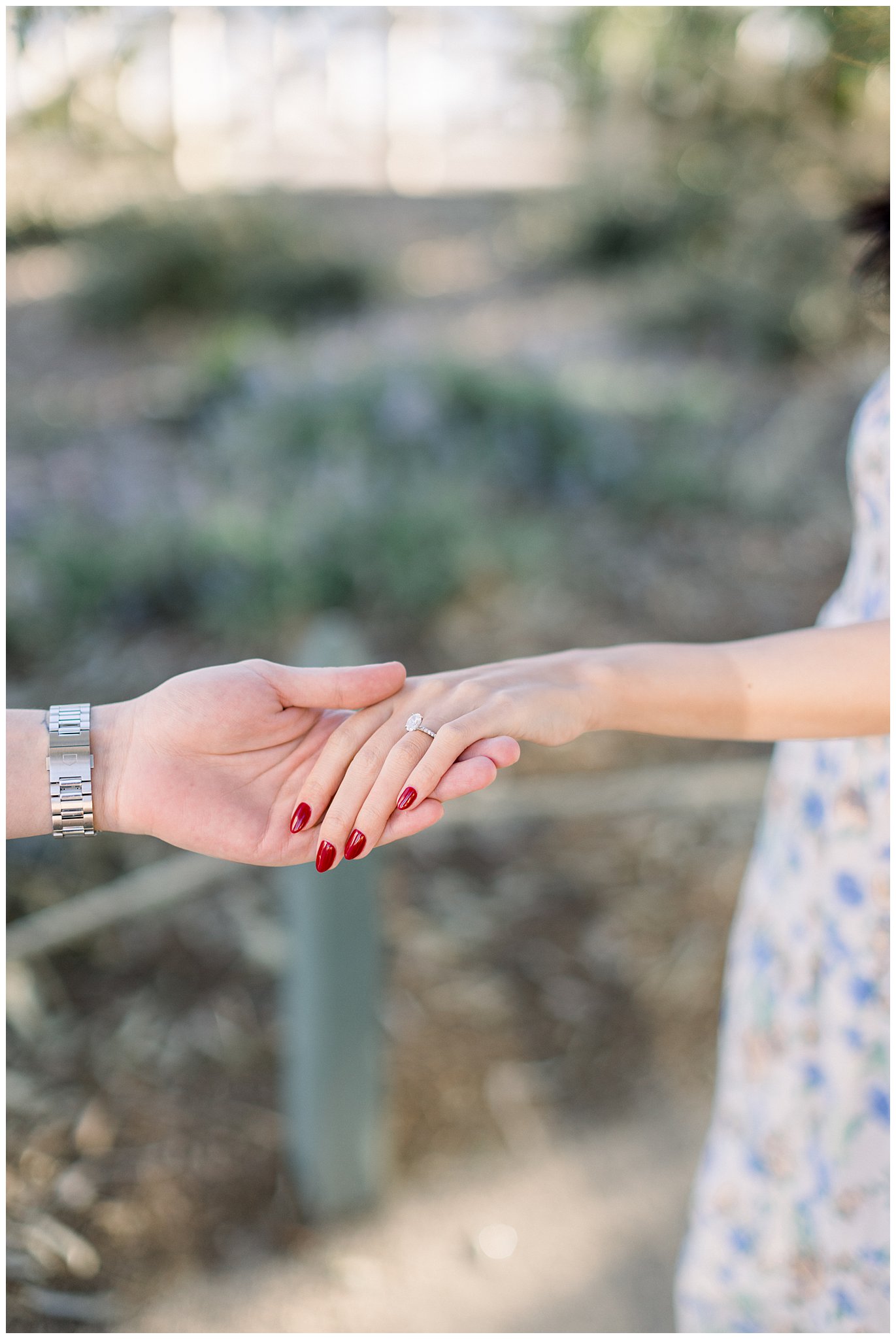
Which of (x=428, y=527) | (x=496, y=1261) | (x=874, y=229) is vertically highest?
(x=874, y=229)

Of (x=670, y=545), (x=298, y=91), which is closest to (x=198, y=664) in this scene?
(x=670, y=545)

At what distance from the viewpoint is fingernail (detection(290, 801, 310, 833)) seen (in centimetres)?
102

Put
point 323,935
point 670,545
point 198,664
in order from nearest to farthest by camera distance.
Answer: point 323,935
point 198,664
point 670,545

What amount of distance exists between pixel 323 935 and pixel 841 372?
5.12 m

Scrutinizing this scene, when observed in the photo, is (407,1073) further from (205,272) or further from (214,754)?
(205,272)

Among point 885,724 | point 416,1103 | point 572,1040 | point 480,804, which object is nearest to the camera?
point 885,724

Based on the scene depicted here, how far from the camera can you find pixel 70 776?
40.4 inches

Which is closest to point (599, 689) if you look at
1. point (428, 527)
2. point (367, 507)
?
point (428, 527)

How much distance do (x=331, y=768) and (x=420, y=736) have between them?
0.32ft

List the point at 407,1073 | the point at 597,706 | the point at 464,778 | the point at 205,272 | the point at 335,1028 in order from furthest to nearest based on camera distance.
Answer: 1. the point at 205,272
2. the point at 407,1073
3. the point at 335,1028
4. the point at 597,706
5. the point at 464,778

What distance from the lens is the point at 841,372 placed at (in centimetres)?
582

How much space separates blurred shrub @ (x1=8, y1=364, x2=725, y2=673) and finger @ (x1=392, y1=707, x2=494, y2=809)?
2.50m

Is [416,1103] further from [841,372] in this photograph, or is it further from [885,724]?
[841,372]

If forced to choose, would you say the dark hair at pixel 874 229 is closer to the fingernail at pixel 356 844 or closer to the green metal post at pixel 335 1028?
the green metal post at pixel 335 1028
